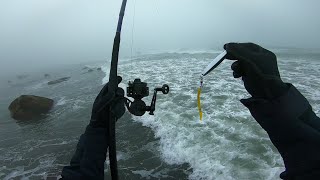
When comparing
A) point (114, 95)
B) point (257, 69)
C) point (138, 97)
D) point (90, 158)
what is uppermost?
point (257, 69)

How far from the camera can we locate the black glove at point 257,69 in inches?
74.7

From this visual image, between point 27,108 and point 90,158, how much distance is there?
1742 cm

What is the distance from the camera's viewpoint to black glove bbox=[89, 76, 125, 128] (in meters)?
2.44

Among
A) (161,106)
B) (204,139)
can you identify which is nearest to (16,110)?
(161,106)

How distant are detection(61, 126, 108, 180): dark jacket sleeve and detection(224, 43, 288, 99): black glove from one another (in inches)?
52.9

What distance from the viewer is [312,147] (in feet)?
5.66

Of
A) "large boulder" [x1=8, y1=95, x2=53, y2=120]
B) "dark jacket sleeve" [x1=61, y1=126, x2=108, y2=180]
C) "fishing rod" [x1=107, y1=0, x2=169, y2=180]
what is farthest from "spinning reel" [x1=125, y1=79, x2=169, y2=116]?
"large boulder" [x1=8, y1=95, x2=53, y2=120]

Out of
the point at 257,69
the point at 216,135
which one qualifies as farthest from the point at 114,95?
the point at 216,135

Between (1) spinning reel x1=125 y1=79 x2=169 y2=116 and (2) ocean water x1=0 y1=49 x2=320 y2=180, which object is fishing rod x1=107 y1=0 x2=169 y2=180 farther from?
(2) ocean water x1=0 y1=49 x2=320 y2=180

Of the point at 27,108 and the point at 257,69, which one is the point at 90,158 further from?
the point at 27,108

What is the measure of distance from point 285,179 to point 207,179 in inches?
273

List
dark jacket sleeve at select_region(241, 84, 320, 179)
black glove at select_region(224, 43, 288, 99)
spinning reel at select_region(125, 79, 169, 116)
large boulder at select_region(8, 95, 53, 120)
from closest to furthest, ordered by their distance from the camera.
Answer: dark jacket sleeve at select_region(241, 84, 320, 179) < black glove at select_region(224, 43, 288, 99) < spinning reel at select_region(125, 79, 169, 116) < large boulder at select_region(8, 95, 53, 120)

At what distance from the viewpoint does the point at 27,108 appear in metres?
17.8

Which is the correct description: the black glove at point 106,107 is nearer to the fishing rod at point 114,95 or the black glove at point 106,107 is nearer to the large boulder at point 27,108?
the fishing rod at point 114,95
